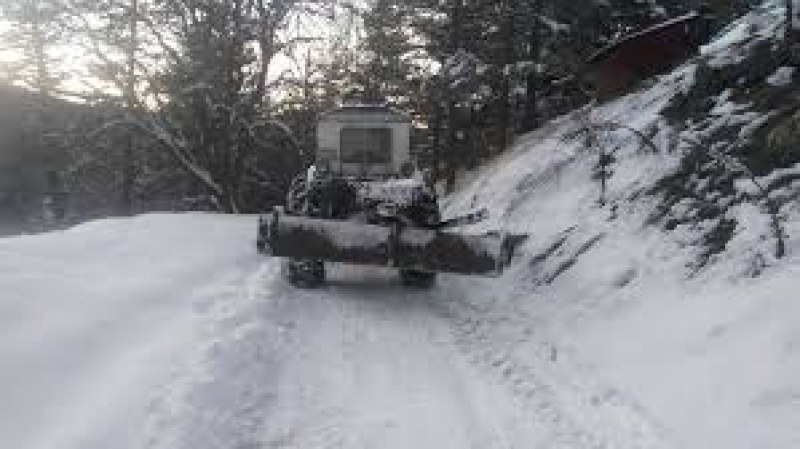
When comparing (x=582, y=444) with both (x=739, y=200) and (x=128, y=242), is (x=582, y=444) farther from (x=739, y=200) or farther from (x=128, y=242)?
(x=128, y=242)

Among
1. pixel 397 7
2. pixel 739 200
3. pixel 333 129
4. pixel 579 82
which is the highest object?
pixel 397 7

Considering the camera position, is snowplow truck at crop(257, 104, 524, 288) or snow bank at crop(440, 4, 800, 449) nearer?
snow bank at crop(440, 4, 800, 449)

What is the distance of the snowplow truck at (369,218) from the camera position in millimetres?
10641

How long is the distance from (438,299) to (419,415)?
4.60 metres

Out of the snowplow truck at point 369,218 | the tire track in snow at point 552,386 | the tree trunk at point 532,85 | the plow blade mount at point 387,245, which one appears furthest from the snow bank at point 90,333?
the tree trunk at point 532,85

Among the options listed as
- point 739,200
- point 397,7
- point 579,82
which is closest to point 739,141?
point 739,200

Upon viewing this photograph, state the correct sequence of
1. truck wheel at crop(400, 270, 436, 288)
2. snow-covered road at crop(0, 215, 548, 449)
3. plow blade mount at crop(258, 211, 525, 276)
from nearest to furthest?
1. snow-covered road at crop(0, 215, 548, 449)
2. plow blade mount at crop(258, 211, 525, 276)
3. truck wheel at crop(400, 270, 436, 288)

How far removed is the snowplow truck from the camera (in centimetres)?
1064

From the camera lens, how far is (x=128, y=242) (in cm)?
1231

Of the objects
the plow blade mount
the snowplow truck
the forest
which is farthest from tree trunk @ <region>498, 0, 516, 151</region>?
the plow blade mount

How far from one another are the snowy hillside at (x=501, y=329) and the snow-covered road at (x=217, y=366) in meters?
→ 0.02

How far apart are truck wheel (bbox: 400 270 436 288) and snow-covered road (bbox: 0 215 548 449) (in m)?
0.73

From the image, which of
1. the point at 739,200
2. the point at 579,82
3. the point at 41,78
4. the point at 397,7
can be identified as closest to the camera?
the point at 739,200

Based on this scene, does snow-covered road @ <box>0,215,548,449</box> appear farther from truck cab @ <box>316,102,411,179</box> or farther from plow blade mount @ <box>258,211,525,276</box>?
truck cab @ <box>316,102,411,179</box>
